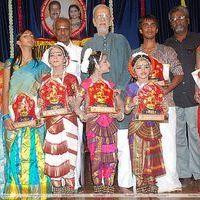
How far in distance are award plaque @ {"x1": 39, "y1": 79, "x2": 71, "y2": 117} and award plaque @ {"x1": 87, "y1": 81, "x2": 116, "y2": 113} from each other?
0.74ft

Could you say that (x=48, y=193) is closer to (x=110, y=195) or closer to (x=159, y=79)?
(x=110, y=195)

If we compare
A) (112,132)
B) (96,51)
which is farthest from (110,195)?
(96,51)

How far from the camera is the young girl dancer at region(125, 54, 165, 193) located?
3902 mm

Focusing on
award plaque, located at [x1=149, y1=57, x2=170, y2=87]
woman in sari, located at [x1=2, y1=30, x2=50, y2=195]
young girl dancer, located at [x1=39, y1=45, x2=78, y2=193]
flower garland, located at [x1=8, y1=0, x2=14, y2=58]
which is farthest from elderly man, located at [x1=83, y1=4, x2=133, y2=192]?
flower garland, located at [x1=8, y1=0, x2=14, y2=58]

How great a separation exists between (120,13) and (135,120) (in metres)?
3.38

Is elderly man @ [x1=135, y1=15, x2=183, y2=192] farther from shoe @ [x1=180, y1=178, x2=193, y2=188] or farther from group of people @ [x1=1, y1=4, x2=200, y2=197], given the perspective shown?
shoe @ [x1=180, y1=178, x2=193, y2=188]

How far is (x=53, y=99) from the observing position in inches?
153

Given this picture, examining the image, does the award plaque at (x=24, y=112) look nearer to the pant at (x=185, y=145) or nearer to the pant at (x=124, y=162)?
the pant at (x=124, y=162)

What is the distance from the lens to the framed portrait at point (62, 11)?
6.93 m

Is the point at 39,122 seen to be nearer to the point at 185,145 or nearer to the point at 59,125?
the point at 59,125

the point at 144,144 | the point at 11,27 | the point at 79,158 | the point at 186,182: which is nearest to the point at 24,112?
the point at 79,158

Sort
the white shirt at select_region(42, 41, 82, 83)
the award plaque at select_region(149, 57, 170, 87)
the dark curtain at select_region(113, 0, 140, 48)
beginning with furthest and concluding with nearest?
the dark curtain at select_region(113, 0, 140, 48), the white shirt at select_region(42, 41, 82, 83), the award plaque at select_region(149, 57, 170, 87)

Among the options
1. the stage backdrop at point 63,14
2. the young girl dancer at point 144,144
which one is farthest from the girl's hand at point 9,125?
the stage backdrop at point 63,14

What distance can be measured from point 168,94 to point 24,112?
144 centimetres
